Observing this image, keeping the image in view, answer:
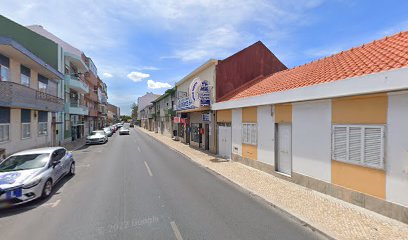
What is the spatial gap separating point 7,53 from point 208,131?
1417 cm

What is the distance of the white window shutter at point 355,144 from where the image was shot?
21.5ft

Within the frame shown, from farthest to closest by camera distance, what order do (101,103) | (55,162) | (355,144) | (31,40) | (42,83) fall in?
(101,103), (31,40), (42,83), (55,162), (355,144)

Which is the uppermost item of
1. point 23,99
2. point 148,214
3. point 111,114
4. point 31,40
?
point 31,40

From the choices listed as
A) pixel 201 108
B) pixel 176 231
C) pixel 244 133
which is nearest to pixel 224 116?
pixel 201 108

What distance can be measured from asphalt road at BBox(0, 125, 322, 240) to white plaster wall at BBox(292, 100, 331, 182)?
2374 millimetres

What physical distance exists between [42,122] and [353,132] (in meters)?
23.8

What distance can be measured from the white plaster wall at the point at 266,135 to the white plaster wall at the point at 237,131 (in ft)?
7.05

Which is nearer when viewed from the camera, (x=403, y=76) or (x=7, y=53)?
(x=403, y=76)

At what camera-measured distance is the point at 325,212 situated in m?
6.10

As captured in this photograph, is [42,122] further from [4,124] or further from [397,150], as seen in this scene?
[397,150]

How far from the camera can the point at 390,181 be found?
5773 mm

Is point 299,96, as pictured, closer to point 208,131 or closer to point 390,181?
point 390,181

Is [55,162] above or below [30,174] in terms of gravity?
above

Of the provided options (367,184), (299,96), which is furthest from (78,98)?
(367,184)
